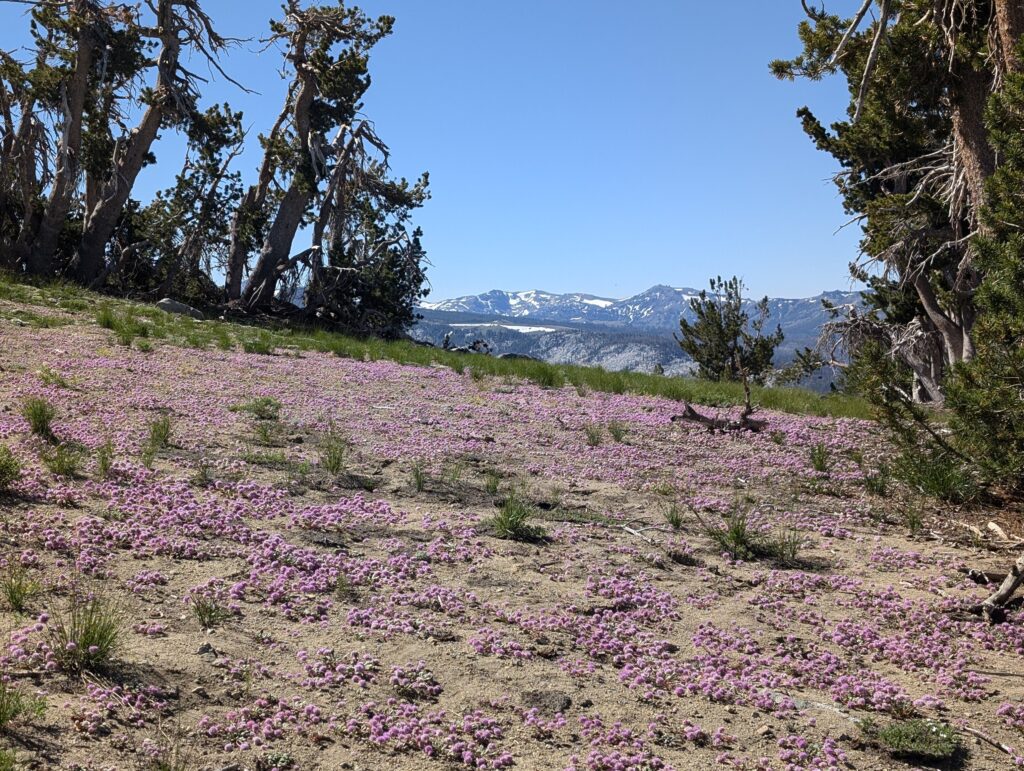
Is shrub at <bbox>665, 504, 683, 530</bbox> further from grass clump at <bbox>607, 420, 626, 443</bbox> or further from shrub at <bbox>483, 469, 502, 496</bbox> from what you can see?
grass clump at <bbox>607, 420, 626, 443</bbox>

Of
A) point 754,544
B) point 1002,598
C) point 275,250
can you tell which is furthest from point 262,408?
point 275,250

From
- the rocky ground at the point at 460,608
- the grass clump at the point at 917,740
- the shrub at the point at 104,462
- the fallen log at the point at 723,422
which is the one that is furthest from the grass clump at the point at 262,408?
the grass clump at the point at 917,740

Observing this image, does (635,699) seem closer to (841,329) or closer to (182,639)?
(182,639)

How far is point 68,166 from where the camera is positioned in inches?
998

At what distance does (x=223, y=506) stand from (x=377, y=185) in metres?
26.9

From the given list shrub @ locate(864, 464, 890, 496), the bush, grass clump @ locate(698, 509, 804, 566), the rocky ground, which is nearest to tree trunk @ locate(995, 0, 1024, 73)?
shrub @ locate(864, 464, 890, 496)

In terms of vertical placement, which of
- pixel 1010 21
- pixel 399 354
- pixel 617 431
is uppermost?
pixel 1010 21

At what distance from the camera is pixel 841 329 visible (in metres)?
27.2

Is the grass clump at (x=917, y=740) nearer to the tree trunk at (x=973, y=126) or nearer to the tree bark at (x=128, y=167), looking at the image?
the tree trunk at (x=973, y=126)

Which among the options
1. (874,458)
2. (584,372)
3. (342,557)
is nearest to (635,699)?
(342,557)

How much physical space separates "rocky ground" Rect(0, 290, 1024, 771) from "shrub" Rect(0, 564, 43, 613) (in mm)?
25

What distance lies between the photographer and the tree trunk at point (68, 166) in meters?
25.3

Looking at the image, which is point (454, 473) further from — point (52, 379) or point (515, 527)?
point (52, 379)

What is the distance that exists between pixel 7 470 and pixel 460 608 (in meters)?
4.14
